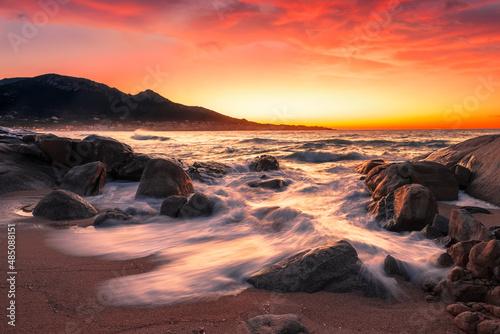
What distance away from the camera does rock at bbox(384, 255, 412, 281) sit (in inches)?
127

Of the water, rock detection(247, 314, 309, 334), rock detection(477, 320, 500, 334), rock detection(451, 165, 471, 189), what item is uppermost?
rock detection(451, 165, 471, 189)

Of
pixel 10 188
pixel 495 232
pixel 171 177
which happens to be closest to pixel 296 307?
pixel 495 232

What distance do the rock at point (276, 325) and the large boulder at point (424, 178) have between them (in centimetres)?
469

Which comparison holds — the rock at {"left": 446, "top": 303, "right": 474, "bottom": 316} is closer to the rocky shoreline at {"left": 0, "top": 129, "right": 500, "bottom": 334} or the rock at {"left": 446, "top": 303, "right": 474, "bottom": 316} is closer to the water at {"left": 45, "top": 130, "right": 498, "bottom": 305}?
the rocky shoreline at {"left": 0, "top": 129, "right": 500, "bottom": 334}

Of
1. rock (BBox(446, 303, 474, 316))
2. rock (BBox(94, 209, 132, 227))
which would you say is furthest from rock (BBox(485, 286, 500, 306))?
rock (BBox(94, 209, 132, 227))

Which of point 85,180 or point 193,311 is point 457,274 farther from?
point 85,180

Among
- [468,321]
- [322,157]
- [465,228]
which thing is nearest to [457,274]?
[468,321]

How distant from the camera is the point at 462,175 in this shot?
6977 mm

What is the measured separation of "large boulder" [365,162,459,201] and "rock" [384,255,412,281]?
10.0 feet

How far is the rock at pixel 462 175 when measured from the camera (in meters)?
6.95

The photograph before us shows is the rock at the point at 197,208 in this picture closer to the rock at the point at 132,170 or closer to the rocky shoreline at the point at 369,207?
the rocky shoreline at the point at 369,207

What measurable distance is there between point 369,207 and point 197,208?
3.54 meters

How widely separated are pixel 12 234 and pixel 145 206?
234cm

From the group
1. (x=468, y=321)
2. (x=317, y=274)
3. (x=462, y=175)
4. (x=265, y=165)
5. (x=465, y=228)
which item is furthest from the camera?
(x=265, y=165)
